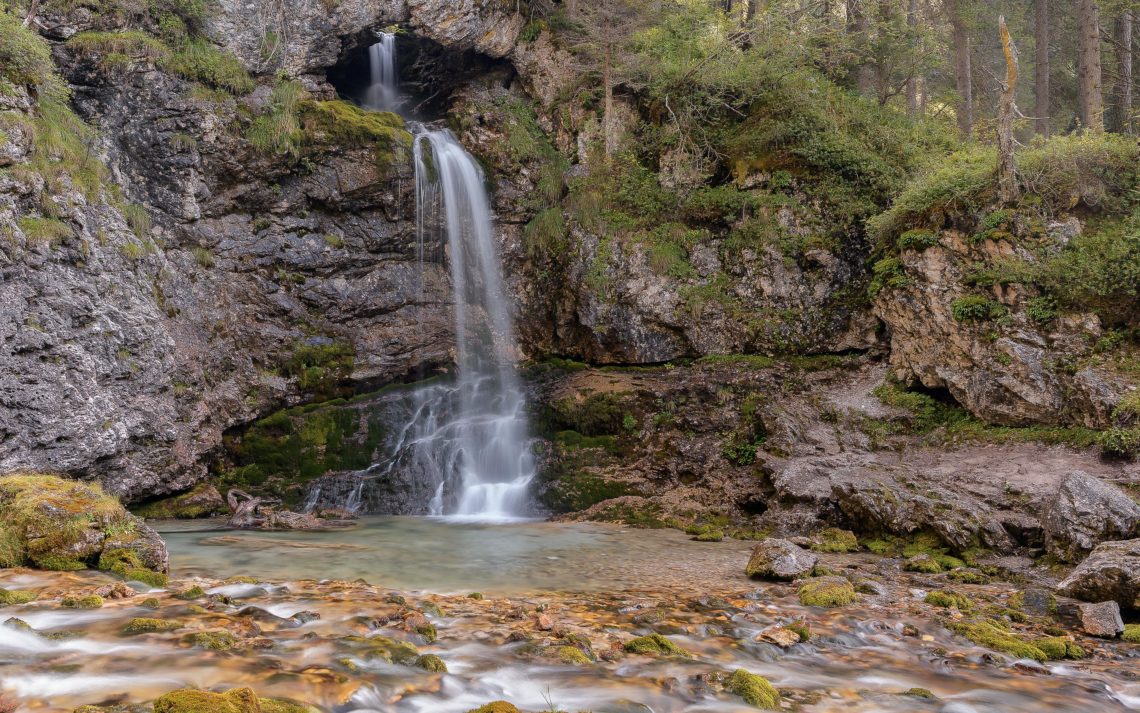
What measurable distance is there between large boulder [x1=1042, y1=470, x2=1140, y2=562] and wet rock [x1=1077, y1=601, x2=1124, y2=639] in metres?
2.23

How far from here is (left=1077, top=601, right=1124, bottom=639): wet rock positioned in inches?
230

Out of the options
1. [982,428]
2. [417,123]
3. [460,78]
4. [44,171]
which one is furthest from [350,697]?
[460,78]

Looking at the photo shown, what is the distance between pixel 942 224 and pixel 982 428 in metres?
4.25

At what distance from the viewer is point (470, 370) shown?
17.0 m

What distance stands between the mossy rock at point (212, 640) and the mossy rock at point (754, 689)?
136 inches

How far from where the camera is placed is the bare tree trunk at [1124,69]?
17484 mm

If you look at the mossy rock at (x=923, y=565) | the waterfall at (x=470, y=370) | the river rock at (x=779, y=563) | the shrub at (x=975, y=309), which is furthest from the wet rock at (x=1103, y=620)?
the waterfall at (x=470, y=370)

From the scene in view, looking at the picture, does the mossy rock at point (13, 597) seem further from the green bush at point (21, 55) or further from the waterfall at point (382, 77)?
the waterfall at point (382, 77)

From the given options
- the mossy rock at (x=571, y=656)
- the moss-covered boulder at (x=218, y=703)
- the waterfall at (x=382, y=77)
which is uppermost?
the waterfall at (x=382, y=77)

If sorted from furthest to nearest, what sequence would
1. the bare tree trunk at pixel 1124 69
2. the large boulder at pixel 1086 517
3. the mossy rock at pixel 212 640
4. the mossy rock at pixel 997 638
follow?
the bare tree trunk at pixel 1124 69 < the large boulder at pixel 1086 517 < the mossy rock at pixel 997 638 < the mossy rock at pixel 212 640

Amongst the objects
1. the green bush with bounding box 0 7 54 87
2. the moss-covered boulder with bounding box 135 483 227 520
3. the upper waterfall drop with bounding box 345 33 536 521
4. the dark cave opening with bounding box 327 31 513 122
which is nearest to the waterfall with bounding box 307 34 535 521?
the upper waterfall drop with bounding box 345 33 536 521

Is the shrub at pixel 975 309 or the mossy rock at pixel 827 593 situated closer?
the mossy rock at pixel 827 593

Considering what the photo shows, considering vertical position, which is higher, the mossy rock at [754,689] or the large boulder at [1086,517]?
the large boulder at [1086,517]

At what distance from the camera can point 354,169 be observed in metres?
16.4
